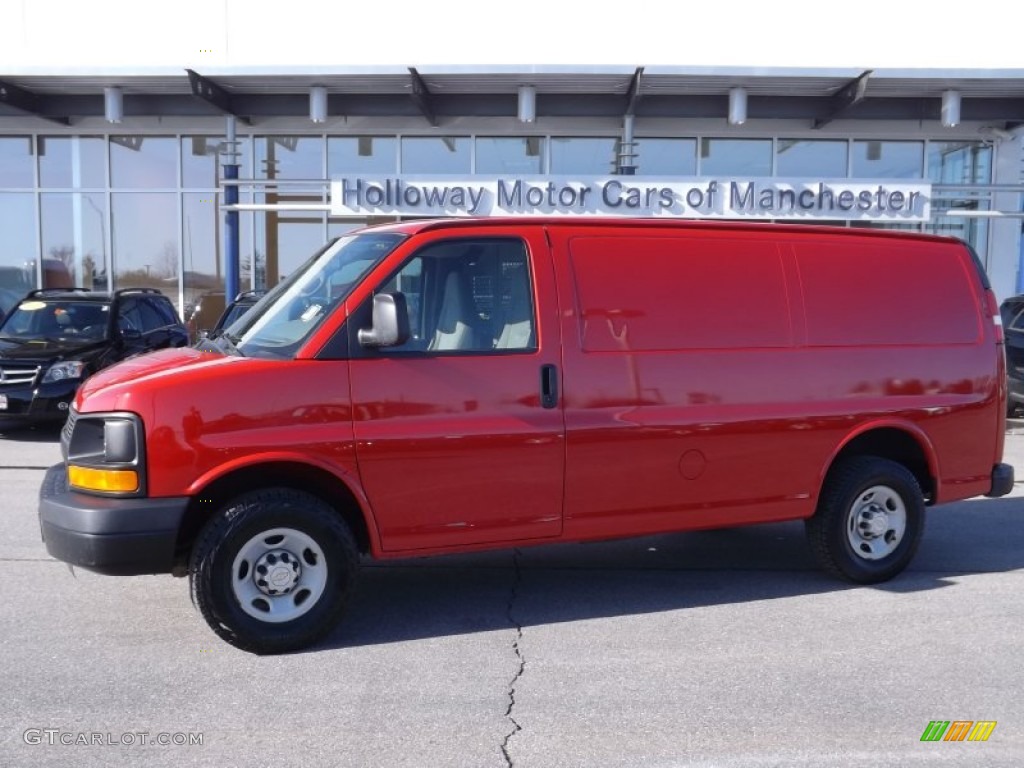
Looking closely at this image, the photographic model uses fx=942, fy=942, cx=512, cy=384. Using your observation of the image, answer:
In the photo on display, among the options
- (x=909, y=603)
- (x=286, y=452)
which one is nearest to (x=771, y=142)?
(x=909, y=603)

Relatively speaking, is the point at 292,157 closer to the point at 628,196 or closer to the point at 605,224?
the point at 628,196

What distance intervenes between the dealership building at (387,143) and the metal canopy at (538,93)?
0.04 meters

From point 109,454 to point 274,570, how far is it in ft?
3.04

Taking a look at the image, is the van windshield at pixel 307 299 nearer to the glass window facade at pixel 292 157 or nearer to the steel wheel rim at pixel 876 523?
the steel wheel rim at pixel 876 523

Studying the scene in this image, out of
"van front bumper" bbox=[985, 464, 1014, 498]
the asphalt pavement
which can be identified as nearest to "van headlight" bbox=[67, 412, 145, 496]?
the asphalt pavement

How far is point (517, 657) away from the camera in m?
4.55

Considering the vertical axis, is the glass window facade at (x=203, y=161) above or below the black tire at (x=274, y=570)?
above

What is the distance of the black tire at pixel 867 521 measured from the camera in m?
5.58

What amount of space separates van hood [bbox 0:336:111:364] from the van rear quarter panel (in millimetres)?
8025

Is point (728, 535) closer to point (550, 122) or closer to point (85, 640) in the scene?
point (85, 640)

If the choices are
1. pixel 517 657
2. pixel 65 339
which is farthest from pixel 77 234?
pixel 517 657

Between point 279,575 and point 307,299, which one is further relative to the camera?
point 307,299

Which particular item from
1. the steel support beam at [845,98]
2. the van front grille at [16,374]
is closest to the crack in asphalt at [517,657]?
the van front grille at [16,374]

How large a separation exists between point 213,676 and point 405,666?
2.86 ft
